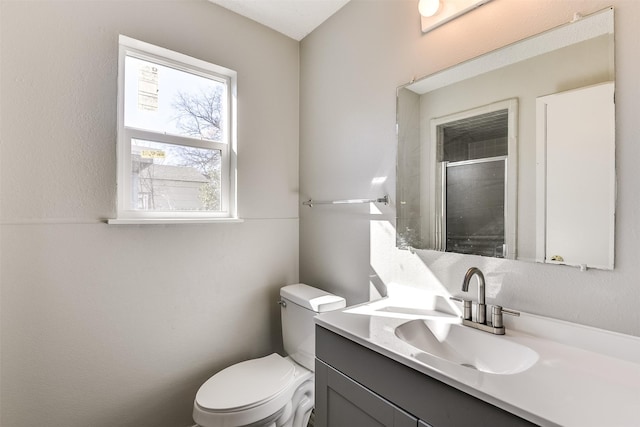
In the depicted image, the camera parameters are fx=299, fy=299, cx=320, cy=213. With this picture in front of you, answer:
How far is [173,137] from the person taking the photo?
1689 millimetres

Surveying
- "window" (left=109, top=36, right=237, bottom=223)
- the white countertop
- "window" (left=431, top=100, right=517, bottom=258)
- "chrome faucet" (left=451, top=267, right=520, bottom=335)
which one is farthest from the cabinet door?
"window" (left=109, top=36, right=237, bottom=223)

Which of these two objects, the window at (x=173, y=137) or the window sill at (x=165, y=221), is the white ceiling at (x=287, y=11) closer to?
the window at (x=173, y=137)

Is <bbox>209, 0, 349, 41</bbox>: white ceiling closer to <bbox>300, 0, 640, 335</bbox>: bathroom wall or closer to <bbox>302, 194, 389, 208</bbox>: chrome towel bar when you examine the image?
<bbox>300, 0, 640, 335</bbox>: bathroom wall

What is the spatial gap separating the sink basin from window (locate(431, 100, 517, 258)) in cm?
31

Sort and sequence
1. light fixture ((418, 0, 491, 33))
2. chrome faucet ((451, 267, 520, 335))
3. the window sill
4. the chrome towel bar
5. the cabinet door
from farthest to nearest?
1. the chrome towel bar
2. the window sill
3. light fixture ((418, 0, 491, 33))
4. chrome faucet ((451, 267, 520, 335))
5. the cabinet door

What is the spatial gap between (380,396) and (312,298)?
0.79 meters

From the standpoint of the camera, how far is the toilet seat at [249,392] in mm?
1265

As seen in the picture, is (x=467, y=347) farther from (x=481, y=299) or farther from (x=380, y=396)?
(x=380, y=396)

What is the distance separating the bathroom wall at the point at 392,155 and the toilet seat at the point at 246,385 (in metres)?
0.54

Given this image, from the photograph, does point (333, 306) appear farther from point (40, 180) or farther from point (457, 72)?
point (40, 180)

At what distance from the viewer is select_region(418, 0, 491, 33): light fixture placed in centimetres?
121

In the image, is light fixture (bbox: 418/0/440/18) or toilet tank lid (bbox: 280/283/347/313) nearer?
light fixture (bbox: 418/0/440/18)

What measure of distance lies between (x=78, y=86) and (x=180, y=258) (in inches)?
37.1

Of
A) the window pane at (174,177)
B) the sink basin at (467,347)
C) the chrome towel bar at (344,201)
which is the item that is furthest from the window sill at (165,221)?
the sink basin at (467,347)
